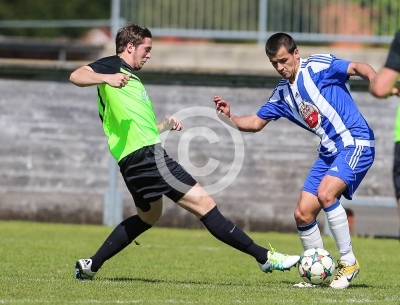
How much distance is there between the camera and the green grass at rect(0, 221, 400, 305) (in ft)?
24.1

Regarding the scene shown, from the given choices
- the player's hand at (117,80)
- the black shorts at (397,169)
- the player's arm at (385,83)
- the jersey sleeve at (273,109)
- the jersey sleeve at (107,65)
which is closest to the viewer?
the player's arm at (385,83)

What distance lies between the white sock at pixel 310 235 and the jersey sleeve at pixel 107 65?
86.7 inches

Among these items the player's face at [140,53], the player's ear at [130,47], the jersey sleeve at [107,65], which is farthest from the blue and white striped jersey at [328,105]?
the jersey sleeve at [107,65]

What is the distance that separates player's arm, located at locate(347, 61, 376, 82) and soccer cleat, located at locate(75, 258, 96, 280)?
2.89m

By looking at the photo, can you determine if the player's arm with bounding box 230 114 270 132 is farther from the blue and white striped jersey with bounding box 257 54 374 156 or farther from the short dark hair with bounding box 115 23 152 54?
the short dark hair with bounding box 115 23 152 54

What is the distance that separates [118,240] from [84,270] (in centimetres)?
41

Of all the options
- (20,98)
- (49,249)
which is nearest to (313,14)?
(20,98)

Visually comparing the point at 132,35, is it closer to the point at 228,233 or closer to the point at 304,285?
the point at 228,233

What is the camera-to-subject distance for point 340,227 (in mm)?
8523

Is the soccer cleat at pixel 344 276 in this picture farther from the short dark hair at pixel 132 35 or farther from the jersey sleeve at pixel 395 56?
the short dark hair at pixel 132 35

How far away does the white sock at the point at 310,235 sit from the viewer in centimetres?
866

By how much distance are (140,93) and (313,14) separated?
34.8 ft

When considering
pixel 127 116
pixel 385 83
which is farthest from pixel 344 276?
pixel 127 116

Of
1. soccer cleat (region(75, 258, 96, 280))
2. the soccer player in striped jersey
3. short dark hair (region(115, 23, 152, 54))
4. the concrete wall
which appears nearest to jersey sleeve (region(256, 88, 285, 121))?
the soccer player in striped jersey
